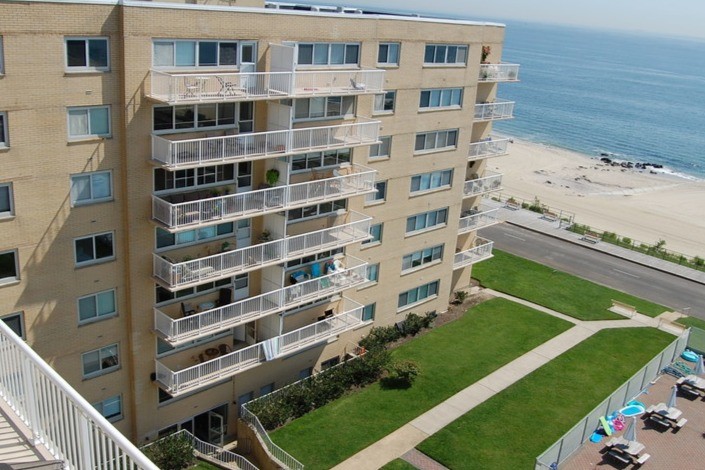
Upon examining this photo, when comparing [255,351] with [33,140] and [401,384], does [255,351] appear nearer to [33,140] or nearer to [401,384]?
[401,384]

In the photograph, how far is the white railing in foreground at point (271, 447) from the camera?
29141mm

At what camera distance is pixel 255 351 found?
3106cm

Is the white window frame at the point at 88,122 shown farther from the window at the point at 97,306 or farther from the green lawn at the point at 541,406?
the green lawn at the point at 541,406

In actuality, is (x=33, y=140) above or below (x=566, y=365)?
above

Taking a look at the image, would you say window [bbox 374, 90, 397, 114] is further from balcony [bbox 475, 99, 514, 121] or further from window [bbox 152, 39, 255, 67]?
window [bbox 152, 39, 255, 67]

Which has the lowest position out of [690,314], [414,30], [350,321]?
[690,314]

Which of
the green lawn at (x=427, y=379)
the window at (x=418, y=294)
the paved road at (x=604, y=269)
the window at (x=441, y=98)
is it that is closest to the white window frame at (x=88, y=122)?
the green lawn at (x=427, y=379)

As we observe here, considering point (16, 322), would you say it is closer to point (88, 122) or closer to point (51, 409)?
point (88, 122)

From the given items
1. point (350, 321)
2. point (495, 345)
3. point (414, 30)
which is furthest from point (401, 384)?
point (414, 30)

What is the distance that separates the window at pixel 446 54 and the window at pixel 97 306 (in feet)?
63.8

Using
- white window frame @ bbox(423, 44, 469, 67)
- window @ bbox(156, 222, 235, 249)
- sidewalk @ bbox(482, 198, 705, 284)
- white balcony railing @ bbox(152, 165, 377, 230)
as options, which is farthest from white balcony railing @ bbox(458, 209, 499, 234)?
window @ bbox(156, 222, 235, 249)

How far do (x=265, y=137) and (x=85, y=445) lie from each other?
66.8 ft

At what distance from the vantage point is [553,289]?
165 ft

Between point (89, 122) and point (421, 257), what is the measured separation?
74.4 feet
